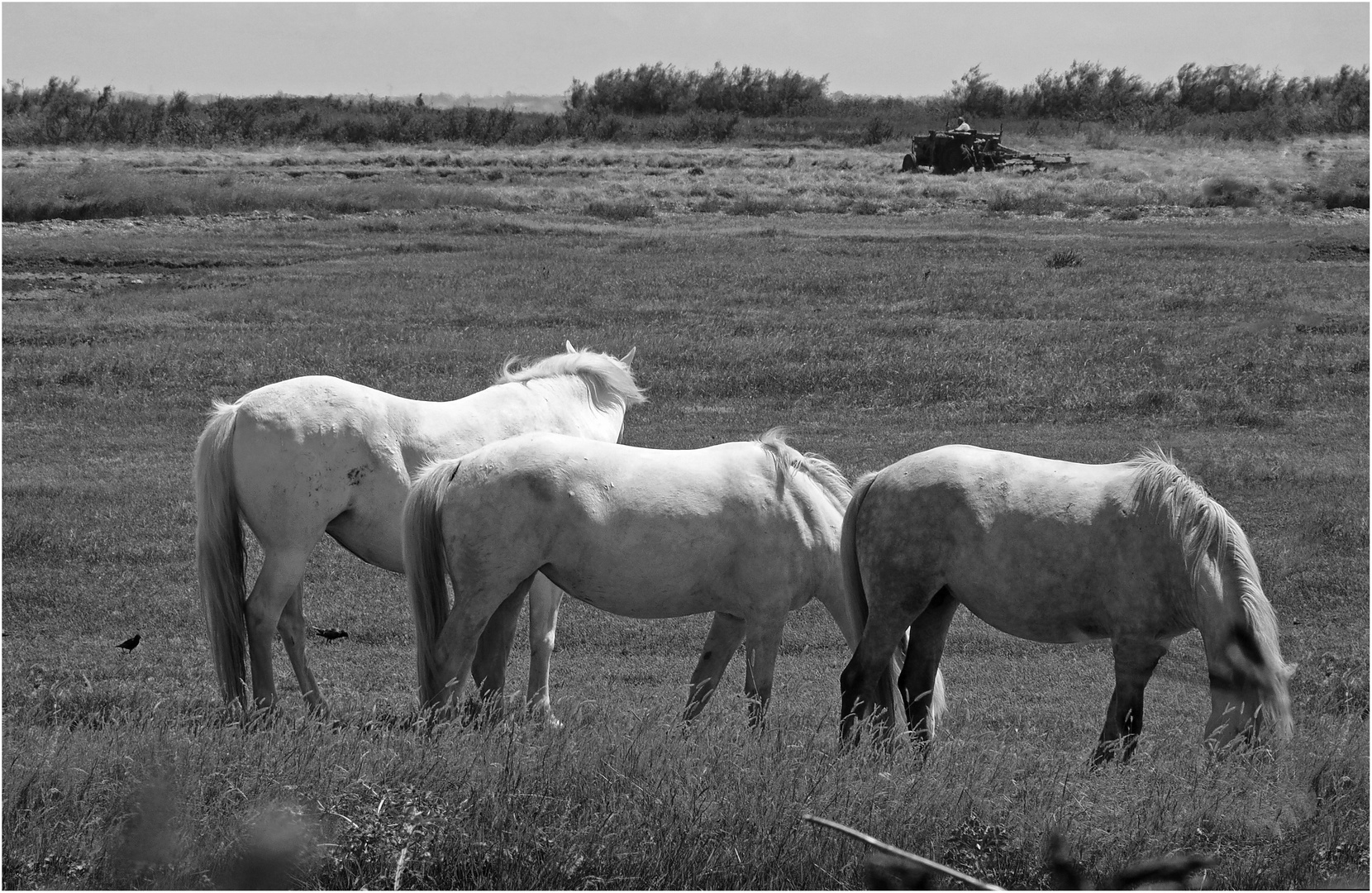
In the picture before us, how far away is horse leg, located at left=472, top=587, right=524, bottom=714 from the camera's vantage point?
7.36 meters

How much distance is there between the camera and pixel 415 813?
5.35 m

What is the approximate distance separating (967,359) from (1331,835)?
14.3m

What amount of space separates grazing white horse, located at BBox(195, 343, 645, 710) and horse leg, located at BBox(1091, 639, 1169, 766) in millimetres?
2919

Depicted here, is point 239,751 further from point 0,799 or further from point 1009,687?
point 1009,687

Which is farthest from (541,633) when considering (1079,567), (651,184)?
(651,184)

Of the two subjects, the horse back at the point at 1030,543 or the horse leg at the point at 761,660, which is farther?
the horse leg at the point at 761,660

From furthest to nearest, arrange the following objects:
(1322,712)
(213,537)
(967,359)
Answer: (967,359) < (1322,712) < (213,537)

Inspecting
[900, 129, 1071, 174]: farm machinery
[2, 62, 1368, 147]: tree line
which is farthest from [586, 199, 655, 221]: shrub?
[2, 62, 1368, 147]: tree line

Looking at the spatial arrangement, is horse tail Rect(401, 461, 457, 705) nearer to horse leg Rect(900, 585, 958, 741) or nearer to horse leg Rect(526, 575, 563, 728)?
horse leg Rect(526, 575, 563, 728)

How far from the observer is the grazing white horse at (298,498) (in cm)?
770

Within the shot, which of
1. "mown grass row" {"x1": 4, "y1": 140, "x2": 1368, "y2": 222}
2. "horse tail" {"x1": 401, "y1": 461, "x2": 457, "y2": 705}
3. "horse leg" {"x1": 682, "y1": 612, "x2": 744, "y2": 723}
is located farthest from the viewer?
"mown grass row" {"x1": 4, "y1": 140, "x2": 1368, "y2": 222}

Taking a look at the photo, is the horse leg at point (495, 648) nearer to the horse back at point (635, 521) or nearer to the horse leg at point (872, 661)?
the horse back at point (635, 521)

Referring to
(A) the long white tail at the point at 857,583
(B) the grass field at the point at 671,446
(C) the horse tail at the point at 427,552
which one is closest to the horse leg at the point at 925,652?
(A) the long white tail at the point at 857,583

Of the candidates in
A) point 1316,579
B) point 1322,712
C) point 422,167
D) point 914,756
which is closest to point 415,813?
point 914,756
